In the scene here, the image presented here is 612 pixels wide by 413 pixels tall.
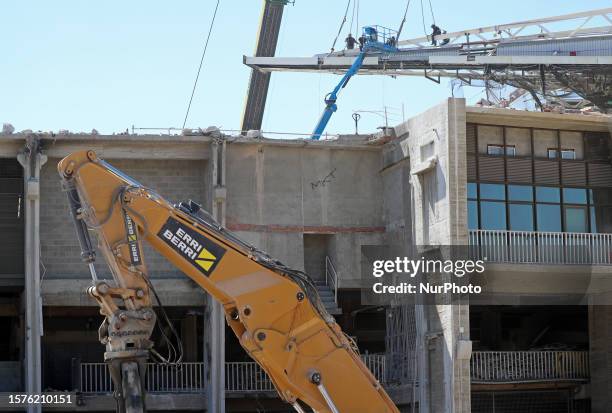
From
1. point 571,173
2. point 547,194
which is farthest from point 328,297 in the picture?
point 571,173

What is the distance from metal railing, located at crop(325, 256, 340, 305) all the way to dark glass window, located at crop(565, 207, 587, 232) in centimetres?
670

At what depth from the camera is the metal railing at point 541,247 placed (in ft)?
111

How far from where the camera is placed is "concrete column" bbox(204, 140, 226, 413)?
35375 mm

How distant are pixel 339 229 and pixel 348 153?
2.27 m

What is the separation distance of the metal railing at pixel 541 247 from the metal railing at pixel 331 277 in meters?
4.76

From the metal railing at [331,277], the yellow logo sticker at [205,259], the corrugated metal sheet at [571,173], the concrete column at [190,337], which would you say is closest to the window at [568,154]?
the corrugated metal sheet at [571,173]

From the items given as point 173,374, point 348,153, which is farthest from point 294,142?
point 173,374

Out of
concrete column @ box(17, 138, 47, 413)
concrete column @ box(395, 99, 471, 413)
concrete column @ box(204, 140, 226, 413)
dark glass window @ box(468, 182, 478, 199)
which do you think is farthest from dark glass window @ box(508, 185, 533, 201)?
concrete column @ box(17, 138, 47, 413)

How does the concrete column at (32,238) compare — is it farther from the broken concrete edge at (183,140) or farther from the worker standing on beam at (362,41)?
the worker standing on beam at (362,41)

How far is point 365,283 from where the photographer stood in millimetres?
36875

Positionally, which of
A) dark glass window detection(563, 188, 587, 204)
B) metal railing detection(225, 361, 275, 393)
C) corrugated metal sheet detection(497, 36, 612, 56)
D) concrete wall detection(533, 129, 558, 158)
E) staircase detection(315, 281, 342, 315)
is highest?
corrugated metal sheet detection(497, 36, 612, 56)

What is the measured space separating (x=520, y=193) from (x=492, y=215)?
1.10 meters

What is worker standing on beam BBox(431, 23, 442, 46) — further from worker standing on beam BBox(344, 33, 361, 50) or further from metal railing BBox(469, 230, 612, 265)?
metal railing BBox(469, 230, 612, 265)

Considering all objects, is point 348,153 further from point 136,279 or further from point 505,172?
point 136,279
